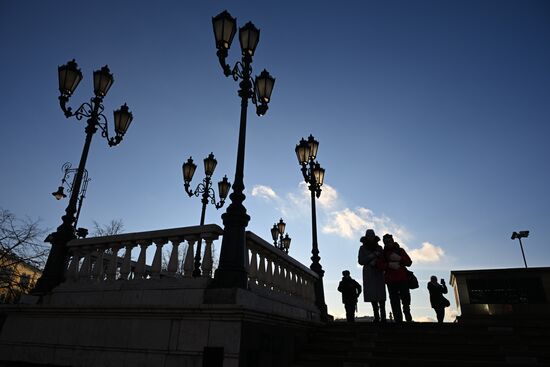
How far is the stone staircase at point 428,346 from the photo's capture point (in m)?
5.60

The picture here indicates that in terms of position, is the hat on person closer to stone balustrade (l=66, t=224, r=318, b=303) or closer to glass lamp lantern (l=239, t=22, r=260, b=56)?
stone balustrade (l=66, t=224, r=318, b=303)

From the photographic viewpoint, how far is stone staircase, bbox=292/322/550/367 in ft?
18.4

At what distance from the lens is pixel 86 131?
28.3ft

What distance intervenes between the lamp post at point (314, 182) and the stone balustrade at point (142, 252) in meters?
5.67

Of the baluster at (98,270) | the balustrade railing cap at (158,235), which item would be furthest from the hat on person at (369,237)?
the baluster at (98,270)

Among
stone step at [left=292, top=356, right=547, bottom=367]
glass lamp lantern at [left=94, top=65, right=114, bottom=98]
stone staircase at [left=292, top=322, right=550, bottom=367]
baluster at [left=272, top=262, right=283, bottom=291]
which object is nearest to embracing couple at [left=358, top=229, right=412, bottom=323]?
stone staircase at [left=292, top=322, right=550, bottom=367]

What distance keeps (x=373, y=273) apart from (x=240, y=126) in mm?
5099

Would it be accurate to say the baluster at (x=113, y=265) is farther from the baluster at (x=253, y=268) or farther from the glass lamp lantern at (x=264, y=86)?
the glass lamp lantern at (x=264, y=86)

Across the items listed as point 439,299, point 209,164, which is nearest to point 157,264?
point 209,164

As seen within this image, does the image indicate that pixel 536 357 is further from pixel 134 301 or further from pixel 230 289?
pixel 134 301

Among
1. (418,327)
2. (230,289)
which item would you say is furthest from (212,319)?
(418,327)

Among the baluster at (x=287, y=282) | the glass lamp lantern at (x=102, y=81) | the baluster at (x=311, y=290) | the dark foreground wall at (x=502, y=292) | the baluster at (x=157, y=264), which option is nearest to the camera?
the baluster at (x=157, y=264)

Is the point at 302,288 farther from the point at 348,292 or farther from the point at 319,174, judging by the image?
the point at 319,174

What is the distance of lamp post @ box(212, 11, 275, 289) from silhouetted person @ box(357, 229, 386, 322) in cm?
409
